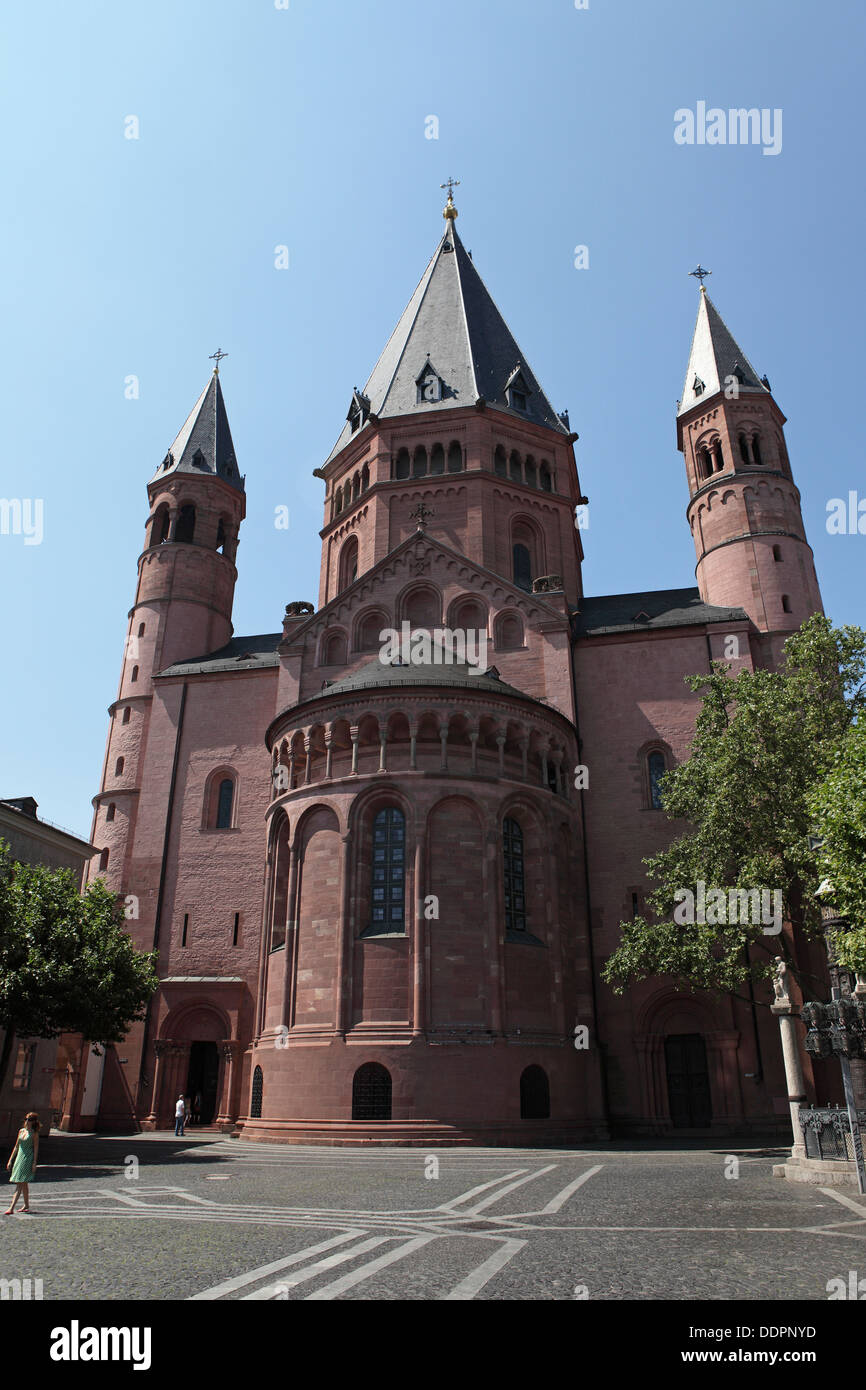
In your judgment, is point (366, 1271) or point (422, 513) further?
point (422, 513)

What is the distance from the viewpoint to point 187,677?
39.2m

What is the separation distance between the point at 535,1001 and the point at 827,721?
11435 millimetres

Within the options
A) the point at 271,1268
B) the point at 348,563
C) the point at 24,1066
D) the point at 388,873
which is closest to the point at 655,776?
the point at 388,873

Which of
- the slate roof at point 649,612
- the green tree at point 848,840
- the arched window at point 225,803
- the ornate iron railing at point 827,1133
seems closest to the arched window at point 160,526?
the arched window at point 225,803

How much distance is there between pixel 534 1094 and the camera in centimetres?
2603

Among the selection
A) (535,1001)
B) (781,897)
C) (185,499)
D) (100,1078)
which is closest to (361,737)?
(535,1001)

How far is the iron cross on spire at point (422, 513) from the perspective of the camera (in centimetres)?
3722

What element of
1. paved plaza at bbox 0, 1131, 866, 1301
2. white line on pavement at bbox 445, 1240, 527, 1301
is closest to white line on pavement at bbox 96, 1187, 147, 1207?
paved plaza at bbox 0, 1131, 866, 1301

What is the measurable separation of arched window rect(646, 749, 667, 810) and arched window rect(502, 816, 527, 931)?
20.5 feet

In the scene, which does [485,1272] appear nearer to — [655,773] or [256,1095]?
[256,1095]

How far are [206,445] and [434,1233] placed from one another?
141ft

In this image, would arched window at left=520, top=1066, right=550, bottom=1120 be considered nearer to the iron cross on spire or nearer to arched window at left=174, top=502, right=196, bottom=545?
the iron cross on spire

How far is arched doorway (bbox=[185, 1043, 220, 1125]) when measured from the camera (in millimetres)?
32562
